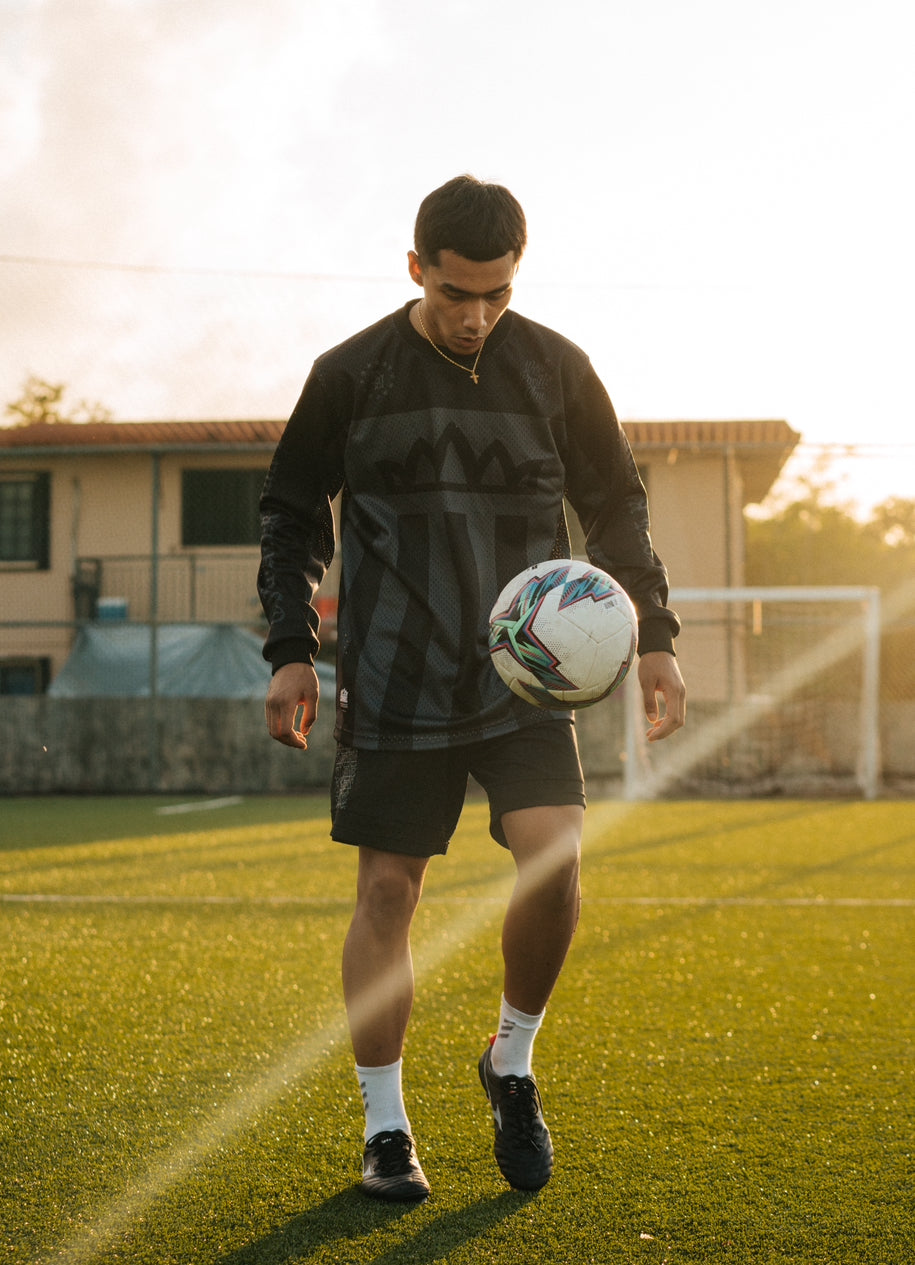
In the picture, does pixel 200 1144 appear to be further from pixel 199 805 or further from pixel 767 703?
pixel 767 703

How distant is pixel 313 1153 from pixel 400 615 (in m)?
1.04

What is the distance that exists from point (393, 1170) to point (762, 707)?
38.9ft

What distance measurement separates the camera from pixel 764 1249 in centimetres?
192

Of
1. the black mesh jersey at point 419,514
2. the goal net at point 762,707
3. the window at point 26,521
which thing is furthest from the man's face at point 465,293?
the window at point 26,521

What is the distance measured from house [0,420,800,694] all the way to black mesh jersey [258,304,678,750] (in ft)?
35.9

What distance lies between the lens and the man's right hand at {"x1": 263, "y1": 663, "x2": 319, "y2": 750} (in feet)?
7.46

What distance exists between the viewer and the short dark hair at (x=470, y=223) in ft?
7.10

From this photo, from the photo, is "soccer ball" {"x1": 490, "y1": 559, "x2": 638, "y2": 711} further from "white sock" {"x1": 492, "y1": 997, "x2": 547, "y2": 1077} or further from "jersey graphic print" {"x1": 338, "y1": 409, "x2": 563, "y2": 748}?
"white sock" {"x1": 492, "y1": 997, "x2": 547, "y2": 1077}

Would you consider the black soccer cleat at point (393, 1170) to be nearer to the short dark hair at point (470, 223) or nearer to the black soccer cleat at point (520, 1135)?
the black soccer cleat at point (520, 1135)

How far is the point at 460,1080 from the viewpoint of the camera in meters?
2.87

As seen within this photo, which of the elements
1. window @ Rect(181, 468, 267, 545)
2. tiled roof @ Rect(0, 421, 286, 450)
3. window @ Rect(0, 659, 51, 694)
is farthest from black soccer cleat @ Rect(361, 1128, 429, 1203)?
window @ Rect(181, 468, 267, 545)

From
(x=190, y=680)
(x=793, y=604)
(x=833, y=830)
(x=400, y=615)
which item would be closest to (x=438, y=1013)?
(x=400, y=615)

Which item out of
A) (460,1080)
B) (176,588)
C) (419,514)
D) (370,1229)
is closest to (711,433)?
(176,588)

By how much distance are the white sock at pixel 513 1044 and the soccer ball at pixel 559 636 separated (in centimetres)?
62
